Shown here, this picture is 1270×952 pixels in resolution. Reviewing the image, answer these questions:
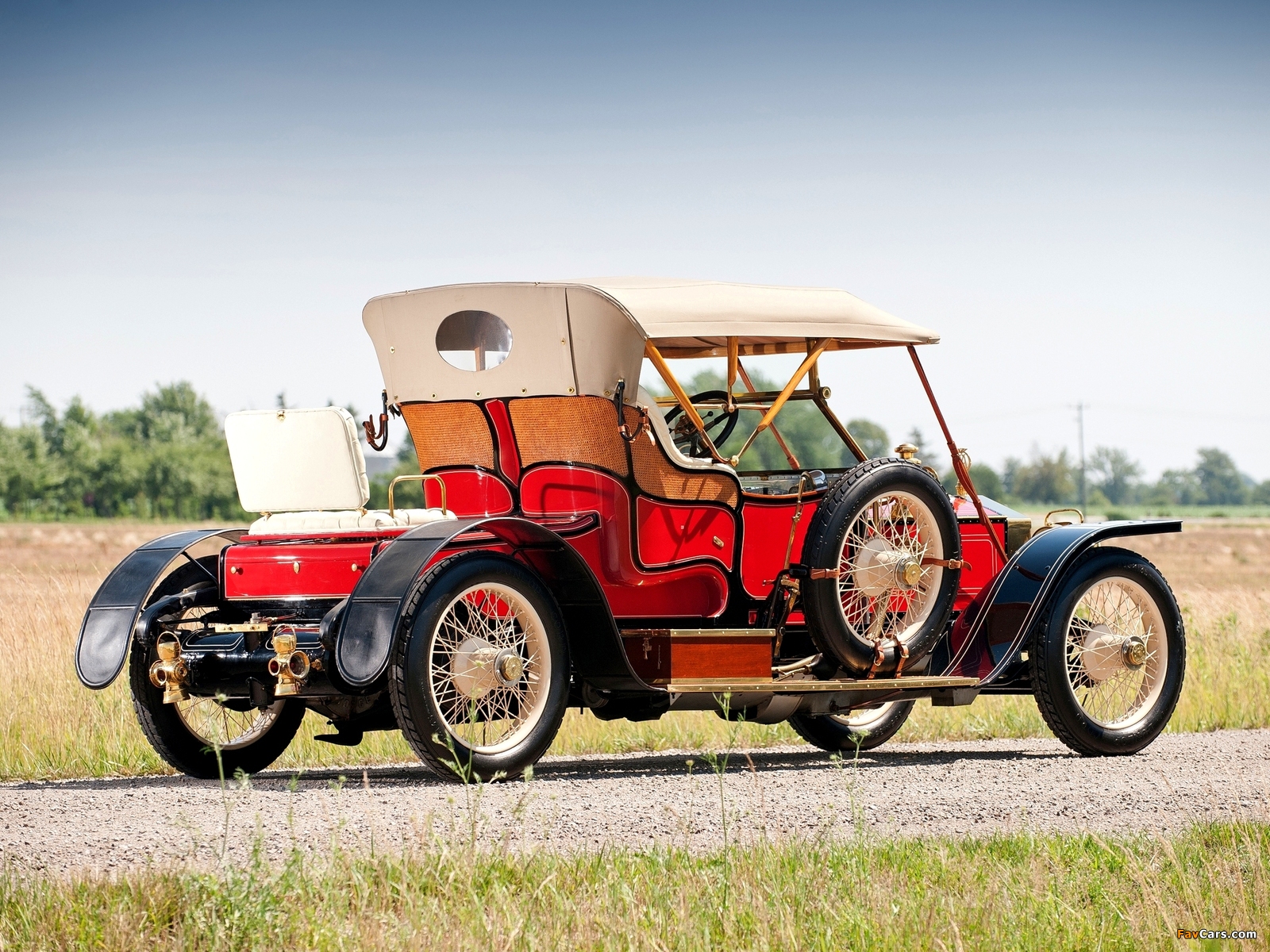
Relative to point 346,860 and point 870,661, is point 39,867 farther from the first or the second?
point 870,661

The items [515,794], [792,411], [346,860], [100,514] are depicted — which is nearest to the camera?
[346,860]

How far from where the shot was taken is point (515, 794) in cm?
771

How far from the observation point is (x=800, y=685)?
934cm

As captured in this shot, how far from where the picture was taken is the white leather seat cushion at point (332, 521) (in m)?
8.73

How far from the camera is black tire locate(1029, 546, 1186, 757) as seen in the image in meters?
10.2

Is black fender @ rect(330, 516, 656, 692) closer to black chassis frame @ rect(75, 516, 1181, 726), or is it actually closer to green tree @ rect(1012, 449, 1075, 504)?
black chassis frame @ rect(75, 516, 1181, 726)

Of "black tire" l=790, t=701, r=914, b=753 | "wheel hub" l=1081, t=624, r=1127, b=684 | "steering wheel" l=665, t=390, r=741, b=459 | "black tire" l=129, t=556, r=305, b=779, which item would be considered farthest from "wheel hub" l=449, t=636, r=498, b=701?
"wheel hub" l=1081, t=624, r=1127, b=684

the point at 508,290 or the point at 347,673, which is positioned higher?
the point at 508,290

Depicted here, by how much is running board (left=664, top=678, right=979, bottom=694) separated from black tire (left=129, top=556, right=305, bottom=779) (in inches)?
81.2

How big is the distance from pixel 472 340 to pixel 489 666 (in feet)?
6.67

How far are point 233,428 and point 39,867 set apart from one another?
3.04 meters

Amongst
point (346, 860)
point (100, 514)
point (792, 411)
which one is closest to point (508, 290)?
point (346, 860)

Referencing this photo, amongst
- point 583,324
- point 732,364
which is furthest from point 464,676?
point 732,364

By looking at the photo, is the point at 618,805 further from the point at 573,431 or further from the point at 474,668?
the point at 573,431
